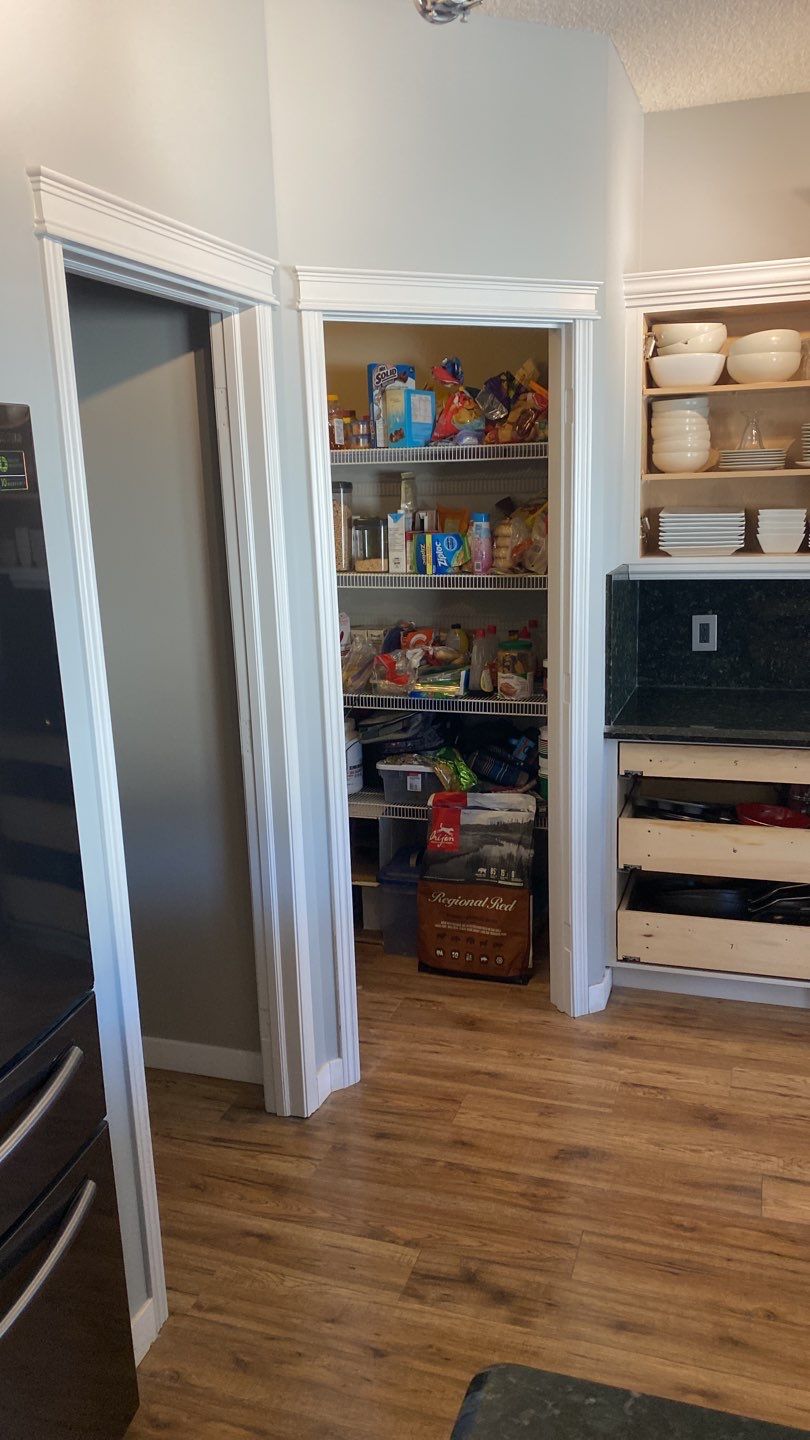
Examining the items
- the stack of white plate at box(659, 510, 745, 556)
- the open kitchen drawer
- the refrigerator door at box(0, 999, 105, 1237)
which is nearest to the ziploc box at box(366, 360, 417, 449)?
the stack of white plate at box(659, 510, 745, 556)

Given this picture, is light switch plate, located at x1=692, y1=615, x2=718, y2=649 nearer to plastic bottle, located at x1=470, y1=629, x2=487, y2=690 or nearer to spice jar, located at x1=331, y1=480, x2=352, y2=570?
plastic bottle, located at x1=470, y1=629, x2=487, y2=690

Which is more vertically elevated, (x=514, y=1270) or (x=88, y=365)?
(x=88, y=365)

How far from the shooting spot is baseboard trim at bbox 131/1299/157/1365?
2015 mm

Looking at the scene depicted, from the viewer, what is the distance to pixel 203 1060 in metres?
2.98

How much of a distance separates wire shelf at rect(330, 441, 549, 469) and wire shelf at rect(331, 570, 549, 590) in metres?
0.37

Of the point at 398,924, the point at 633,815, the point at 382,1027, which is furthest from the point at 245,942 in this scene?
the point at 633,815

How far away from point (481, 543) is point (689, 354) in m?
0.83

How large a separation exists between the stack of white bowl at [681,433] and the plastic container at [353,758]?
4.52 ft

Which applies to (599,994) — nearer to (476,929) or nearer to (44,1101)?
(476,929)

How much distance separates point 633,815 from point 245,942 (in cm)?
128

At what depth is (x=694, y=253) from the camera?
3.32 m

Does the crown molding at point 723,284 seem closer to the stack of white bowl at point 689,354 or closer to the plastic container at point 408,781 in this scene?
the stack of white bowl at point 689,354

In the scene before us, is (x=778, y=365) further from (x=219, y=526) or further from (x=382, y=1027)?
(x=382, y=1027)

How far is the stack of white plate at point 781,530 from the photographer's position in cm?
318
